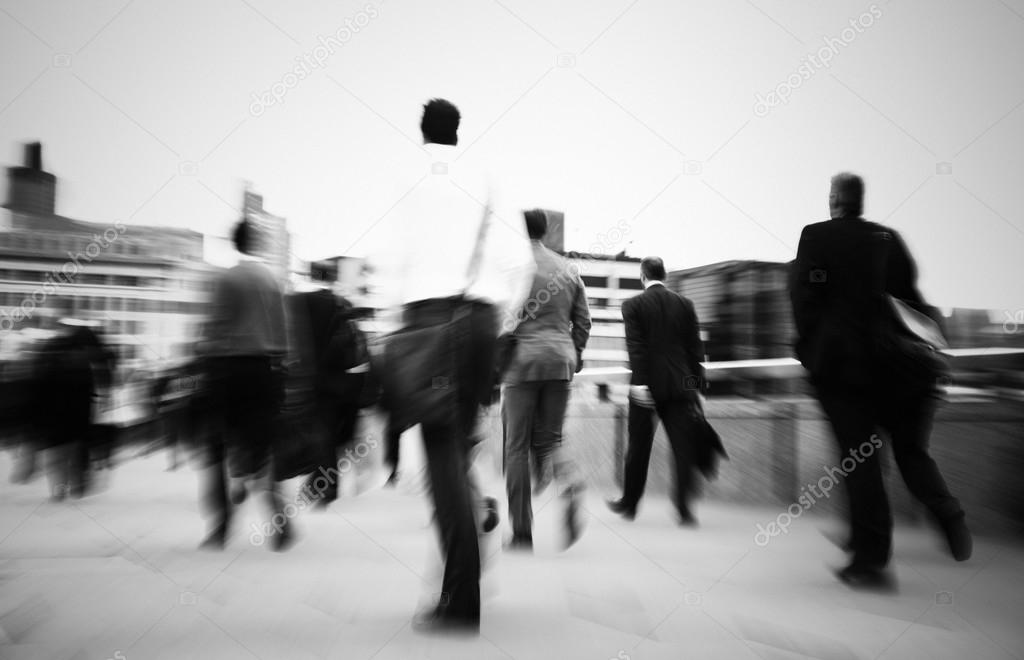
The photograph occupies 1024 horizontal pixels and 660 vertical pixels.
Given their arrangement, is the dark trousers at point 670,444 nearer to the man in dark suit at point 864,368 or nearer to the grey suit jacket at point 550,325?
the grey suit jacket at point 550,325

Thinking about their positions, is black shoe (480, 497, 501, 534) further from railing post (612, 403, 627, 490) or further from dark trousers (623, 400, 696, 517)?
railing post (612, 403, 627, 490)

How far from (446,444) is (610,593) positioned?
1157mm

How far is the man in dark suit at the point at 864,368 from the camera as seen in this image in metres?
3.76

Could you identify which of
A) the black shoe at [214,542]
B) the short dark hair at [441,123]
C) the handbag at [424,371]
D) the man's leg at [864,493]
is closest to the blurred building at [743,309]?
the man's leg at [864,493]

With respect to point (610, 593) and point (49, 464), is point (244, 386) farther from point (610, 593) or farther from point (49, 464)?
point (49, 464)

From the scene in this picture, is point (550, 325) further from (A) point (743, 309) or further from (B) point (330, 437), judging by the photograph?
(A) point (743, 309)

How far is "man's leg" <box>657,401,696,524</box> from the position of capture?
5594mm

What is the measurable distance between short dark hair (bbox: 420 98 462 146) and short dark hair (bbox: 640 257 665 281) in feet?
9.05

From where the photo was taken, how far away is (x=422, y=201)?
3152 millimetres

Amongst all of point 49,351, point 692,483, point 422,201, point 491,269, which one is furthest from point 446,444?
point 49,351

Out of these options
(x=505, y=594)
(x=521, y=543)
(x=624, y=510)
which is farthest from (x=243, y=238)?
(x=624, y=510)

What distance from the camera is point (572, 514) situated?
15.9ft

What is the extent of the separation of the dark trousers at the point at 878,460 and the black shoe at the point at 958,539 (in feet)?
0.07

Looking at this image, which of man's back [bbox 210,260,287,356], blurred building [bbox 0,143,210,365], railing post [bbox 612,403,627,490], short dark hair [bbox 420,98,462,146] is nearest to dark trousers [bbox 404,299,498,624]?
short dark hair [bbox 420,98,462,146]
